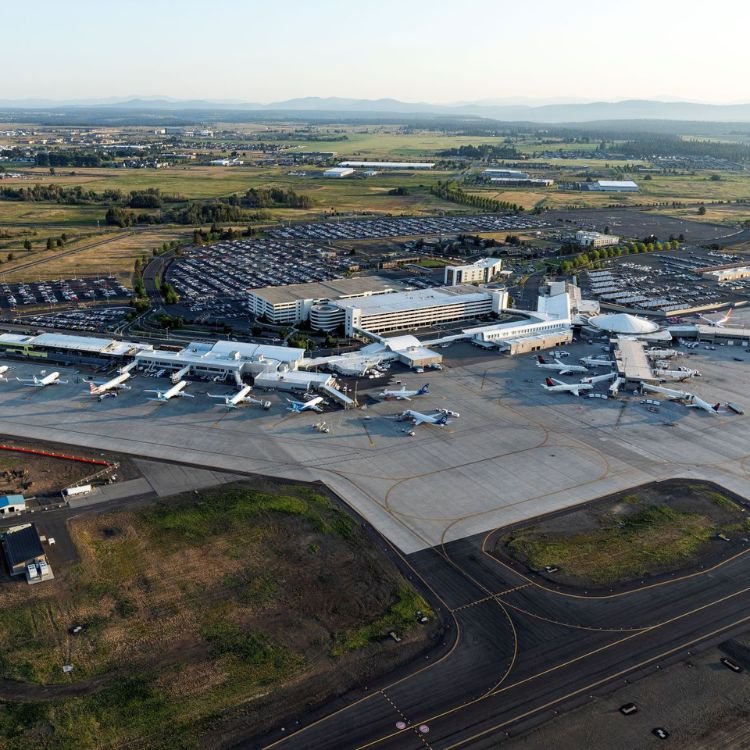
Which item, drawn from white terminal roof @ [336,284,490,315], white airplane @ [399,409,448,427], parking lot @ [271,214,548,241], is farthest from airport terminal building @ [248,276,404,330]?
parking lot @ [271,214,548,241]

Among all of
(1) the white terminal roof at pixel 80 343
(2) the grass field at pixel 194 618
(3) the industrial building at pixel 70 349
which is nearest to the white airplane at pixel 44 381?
(3) the industrial building at pixel 70 349

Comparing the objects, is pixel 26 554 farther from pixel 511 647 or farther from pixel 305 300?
pixel 305 300

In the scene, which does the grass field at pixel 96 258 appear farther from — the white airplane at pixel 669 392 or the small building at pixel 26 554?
the white airplane at pixel 669 392

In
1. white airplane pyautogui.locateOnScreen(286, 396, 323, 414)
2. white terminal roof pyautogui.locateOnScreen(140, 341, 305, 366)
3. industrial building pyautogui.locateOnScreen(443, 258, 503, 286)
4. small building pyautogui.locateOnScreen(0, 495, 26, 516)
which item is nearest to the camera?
small building pyautogui.locateOnScreen(0, 495, 26, 516)

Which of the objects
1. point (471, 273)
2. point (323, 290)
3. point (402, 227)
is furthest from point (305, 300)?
point (402, 227)

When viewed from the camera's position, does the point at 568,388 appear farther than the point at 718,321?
No

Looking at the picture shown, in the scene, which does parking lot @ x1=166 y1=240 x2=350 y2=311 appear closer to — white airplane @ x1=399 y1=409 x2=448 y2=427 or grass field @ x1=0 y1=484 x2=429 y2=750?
white airplane @ x1=399 y1=409 x2=448 y2=427

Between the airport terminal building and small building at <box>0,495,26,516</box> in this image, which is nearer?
small building at <box>0,495,26,516</box>
